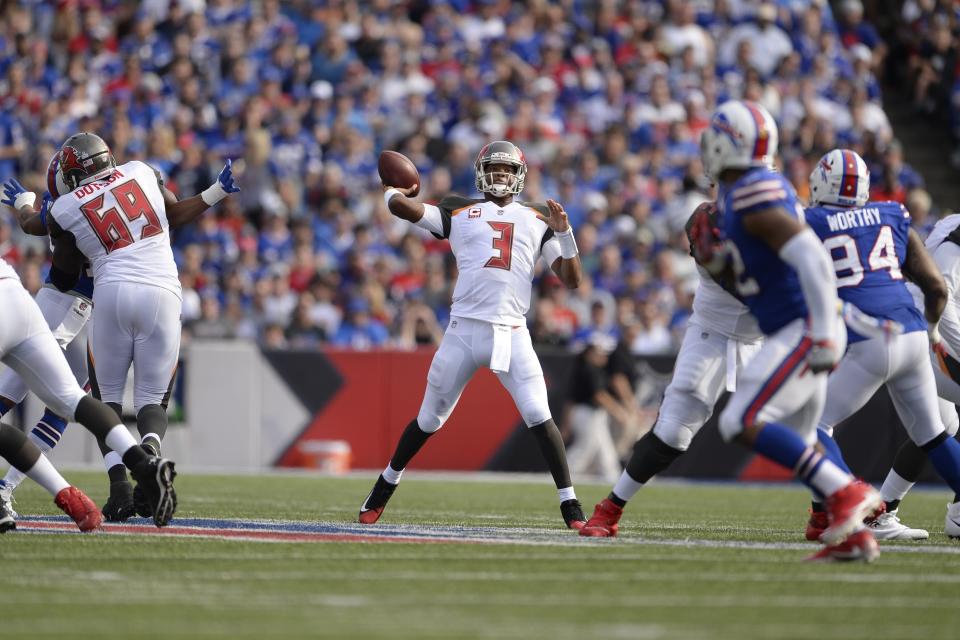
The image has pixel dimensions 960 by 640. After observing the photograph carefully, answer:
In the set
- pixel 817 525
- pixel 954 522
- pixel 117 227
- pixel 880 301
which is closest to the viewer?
pixel 880 301

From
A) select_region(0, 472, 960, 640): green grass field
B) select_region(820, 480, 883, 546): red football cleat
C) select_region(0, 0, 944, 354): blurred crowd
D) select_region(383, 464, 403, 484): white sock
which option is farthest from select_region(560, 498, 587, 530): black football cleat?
select_region(0, 0, 944, 354): blurred crowd

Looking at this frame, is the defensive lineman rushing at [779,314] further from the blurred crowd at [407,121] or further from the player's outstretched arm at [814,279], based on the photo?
the blurred crowd at [407,121]

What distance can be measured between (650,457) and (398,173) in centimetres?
218

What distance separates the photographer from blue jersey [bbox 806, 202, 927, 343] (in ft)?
22.4

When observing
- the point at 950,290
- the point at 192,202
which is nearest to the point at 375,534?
the point at 192,202

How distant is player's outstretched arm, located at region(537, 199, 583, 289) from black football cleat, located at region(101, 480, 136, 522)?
2591 mm

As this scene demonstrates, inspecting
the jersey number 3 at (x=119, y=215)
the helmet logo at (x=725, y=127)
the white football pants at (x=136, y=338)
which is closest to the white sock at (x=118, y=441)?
the white football pants at (x=136, y=338)

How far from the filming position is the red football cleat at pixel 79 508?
21.4 feet

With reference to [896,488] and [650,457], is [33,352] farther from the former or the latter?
[896,488]

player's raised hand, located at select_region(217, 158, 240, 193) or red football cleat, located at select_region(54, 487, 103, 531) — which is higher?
player's raised hand, located at select_region(217, 158, 240, 193)

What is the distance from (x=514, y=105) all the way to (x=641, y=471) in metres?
10.9

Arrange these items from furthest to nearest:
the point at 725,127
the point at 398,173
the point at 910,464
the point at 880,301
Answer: the point at 398,173 → the point at 910,464 → the point at 880,301 → the point at 725,127

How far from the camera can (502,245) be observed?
7777 millimetres

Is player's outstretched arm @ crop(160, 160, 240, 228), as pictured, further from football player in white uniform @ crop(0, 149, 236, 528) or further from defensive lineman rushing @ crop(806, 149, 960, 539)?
defensive lineman rushing @ crop(806, 149, 960, 539)
